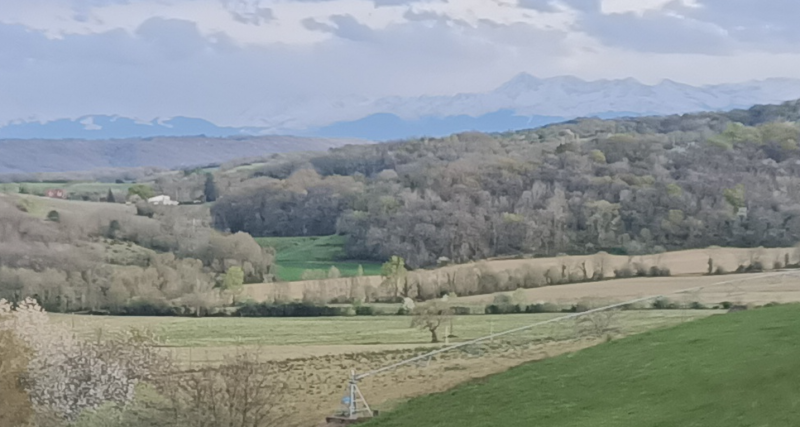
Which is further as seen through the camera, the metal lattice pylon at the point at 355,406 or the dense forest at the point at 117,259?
the dense forest at the point at 117,259

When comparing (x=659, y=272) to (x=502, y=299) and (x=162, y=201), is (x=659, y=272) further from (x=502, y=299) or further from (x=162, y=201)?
(x=162, y=201)

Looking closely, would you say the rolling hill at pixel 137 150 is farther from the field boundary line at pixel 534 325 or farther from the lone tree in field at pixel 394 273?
the field boundary line at pixel 534 325

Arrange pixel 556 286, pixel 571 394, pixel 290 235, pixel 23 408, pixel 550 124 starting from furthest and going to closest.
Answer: pixel 550 124, pixel 290 235, pixel 556 286, pixel 23 408, pixel 571 394

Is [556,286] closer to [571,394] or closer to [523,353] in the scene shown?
[523,353]

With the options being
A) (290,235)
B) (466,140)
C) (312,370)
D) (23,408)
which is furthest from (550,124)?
(23,408)

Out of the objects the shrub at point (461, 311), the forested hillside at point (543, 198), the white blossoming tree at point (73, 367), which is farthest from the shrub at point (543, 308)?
the white blossoming tree at point (73, 367)

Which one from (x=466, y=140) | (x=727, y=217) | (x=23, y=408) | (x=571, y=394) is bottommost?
(x=23, y=408)

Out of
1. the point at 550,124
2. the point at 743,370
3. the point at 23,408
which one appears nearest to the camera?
the point at 743,370
